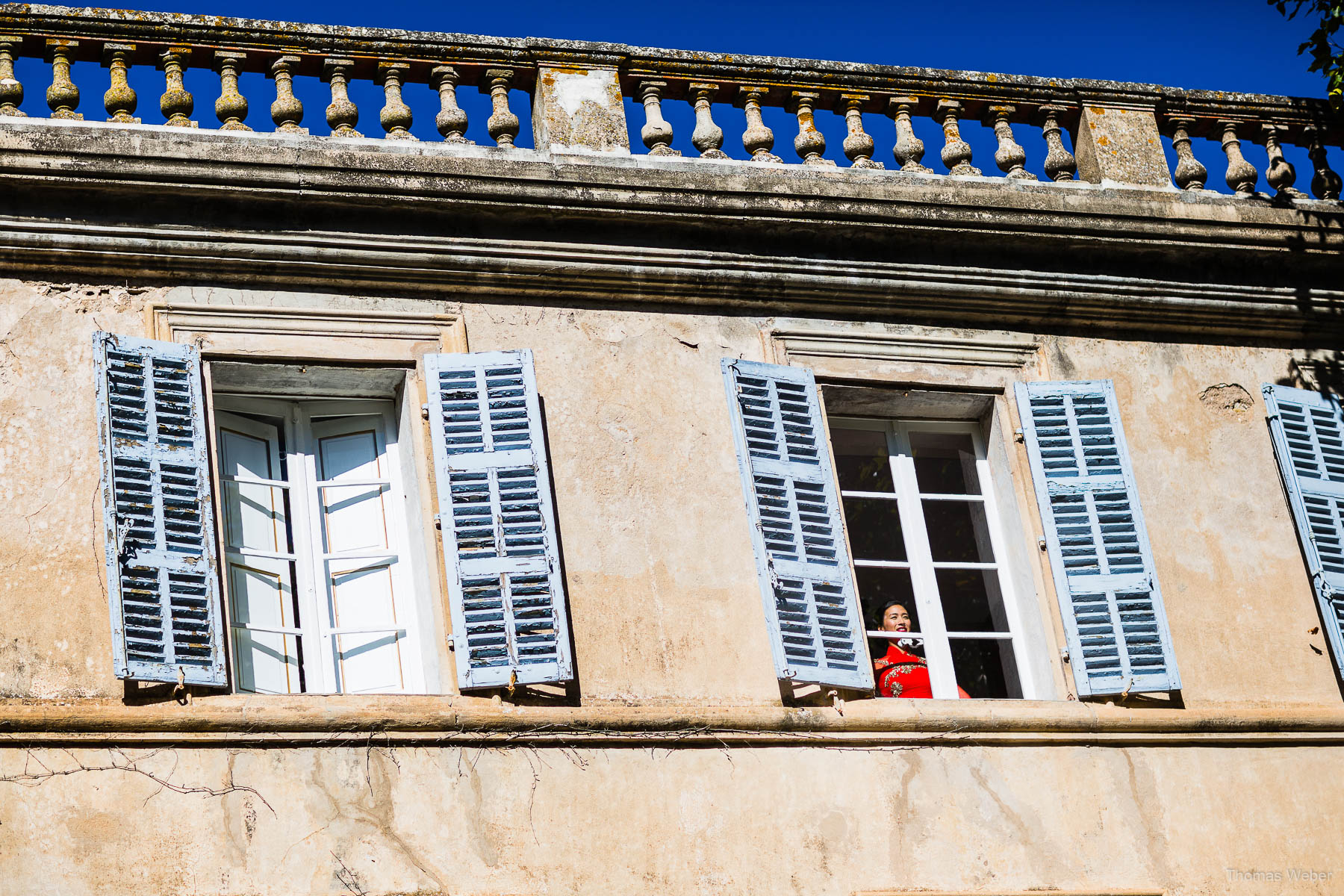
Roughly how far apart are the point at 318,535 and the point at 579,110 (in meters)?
2.48

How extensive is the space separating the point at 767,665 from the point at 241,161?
3174mm

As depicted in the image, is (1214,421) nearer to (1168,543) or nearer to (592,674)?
(1168,543)

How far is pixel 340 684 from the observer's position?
26.7 ft

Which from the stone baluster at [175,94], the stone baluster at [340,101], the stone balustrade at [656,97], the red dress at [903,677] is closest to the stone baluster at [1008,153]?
the stone balustrade at [656,97]

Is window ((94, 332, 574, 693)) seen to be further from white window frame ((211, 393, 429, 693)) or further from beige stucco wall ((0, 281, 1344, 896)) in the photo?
beige stucco wall ((0, 281, 1344, 896))

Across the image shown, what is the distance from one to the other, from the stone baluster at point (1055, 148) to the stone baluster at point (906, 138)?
0.70 metres

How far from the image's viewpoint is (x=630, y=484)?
8578mm

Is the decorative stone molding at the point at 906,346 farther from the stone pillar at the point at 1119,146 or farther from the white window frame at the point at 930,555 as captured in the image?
the stone pillar at the point at 1119,146

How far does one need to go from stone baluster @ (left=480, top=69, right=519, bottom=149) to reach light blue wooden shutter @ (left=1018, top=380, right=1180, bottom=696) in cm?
Answer: 271

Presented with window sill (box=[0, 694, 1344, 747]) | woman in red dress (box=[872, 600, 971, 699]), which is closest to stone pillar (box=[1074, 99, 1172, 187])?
woman in red dress (box=[872, 600, 971, 699])

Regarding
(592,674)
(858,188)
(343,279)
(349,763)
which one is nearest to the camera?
(349,763)

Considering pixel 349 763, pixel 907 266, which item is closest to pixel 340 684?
pixel 349 763

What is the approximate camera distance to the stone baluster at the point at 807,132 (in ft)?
31.3
